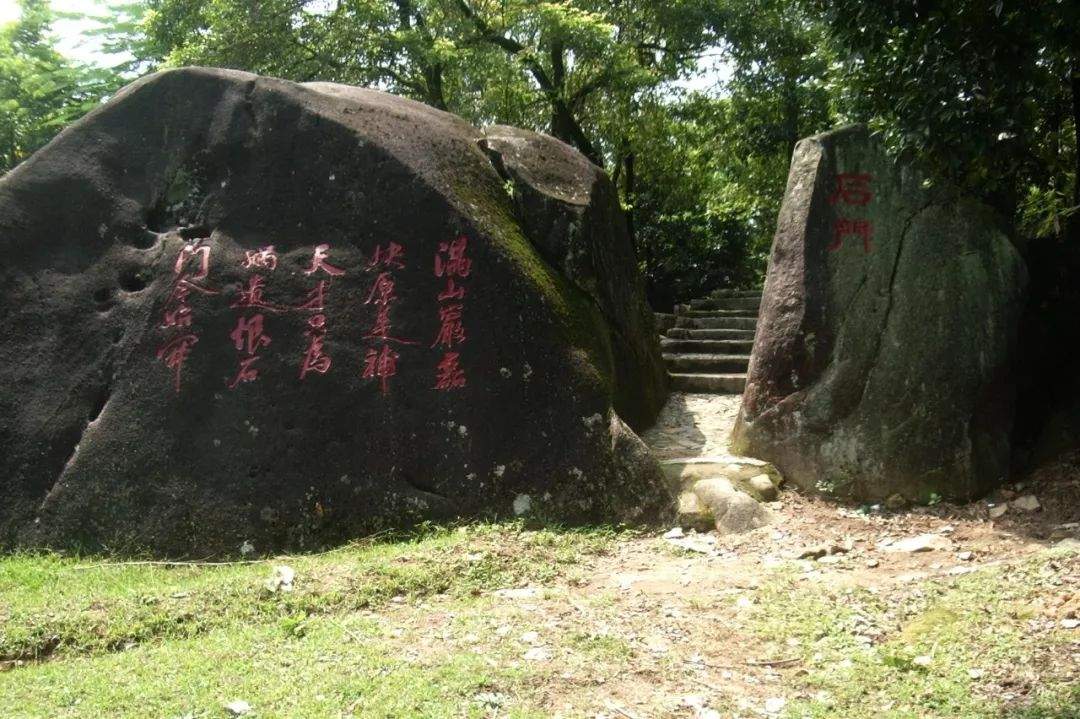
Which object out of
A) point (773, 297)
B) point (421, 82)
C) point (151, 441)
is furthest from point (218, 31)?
point (773, 297)

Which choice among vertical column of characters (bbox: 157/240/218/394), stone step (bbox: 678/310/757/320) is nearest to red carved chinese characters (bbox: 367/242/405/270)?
vertical column of characters (bbox: 157/240/218/394)

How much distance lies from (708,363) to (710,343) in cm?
59

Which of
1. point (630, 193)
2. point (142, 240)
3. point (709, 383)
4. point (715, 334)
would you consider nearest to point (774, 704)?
point (142, 240)

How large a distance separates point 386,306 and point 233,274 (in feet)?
3.90

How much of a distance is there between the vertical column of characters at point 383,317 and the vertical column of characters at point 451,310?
281mm

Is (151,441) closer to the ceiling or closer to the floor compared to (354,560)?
closer to the ceiling

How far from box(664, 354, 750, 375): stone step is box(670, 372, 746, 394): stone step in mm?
512

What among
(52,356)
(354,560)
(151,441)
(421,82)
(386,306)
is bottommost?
(354,560)

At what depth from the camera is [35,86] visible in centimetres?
1429

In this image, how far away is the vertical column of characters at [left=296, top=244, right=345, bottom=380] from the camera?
6.83 m

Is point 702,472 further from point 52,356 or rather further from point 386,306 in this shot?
point 52,356

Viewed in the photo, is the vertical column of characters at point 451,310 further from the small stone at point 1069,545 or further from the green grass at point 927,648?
the small stone at point 1069,545

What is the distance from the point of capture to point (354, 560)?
5.95m

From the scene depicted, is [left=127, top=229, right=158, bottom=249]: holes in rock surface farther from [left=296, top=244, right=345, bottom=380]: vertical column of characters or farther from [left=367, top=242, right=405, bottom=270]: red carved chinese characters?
[left=367, top=242, right=405, bottom=270]: red carved chinese characters
